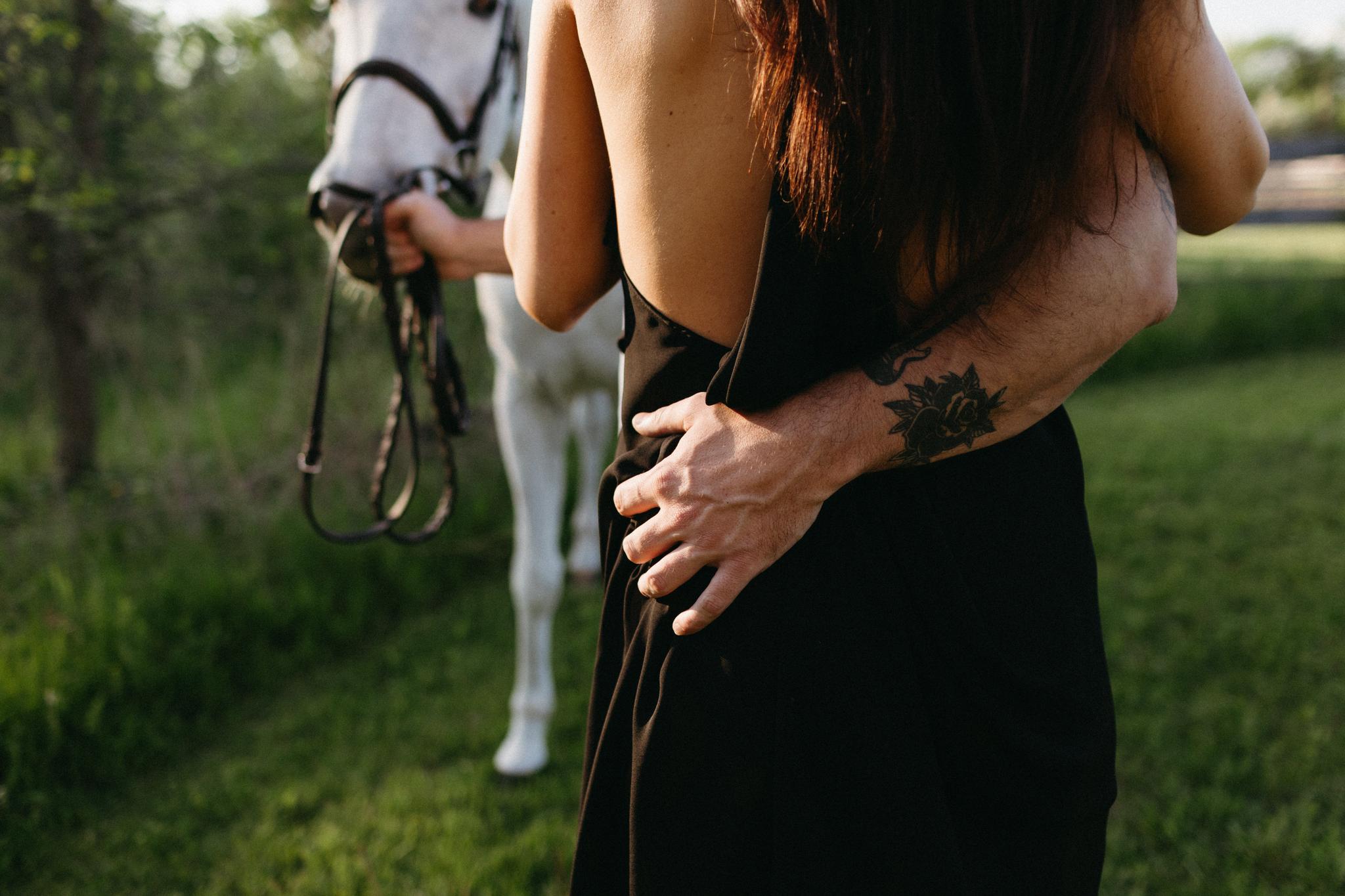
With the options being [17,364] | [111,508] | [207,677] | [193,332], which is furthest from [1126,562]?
[17,364]

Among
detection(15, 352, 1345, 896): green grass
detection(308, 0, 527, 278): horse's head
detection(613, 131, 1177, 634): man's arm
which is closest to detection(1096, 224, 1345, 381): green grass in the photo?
detection(15, 352, 1345, 896): green grass

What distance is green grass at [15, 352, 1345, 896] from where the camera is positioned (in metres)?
2.47

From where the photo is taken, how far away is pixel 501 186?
283 centimetres

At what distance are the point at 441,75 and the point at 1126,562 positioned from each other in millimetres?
3585

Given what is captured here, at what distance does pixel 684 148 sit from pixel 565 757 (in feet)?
8.04

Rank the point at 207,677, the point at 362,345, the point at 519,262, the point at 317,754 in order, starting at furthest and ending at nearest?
the point at 362,345
the point at 207,677
the point at 317,754
the point at 519,262

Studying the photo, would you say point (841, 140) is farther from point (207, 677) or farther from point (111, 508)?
point (111, 508)

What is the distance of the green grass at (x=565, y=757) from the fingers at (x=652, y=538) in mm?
1341

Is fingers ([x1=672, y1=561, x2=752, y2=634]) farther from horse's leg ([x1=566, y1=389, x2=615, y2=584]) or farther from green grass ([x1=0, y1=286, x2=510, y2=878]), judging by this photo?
horse's leg ([x1=566, y1=389, x2=615, y2=584])

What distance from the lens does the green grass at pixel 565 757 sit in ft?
8.11

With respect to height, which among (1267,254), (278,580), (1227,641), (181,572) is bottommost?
(1267,254)

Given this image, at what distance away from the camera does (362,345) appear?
17.1ft

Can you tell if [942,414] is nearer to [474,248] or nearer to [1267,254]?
[474,248]

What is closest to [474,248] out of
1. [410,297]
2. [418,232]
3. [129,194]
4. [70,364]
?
[418,232]
